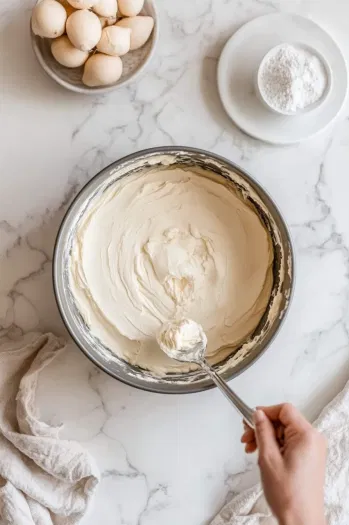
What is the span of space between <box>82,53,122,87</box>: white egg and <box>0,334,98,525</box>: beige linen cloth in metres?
0.41

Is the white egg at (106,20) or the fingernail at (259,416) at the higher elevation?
the white egg at (106,20)

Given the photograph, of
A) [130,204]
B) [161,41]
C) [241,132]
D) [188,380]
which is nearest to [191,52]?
[161,41]

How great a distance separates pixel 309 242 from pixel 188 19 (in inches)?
16.8

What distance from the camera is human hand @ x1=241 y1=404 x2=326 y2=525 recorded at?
Answer: 0.81 metres

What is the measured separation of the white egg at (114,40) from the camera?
1028 mm

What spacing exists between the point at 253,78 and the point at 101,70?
26 cm

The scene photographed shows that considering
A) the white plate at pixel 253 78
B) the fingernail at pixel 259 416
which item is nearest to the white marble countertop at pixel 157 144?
the white plate at pixel 253 78

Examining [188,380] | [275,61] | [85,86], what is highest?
[275,61]

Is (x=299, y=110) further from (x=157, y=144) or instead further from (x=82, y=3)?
(x=82, y=3)

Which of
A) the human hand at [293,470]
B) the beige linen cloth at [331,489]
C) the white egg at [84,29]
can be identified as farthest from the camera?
the beige linen cloth at [331,489]

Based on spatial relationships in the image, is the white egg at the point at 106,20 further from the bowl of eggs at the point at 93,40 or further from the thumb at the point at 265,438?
the thumb at the point at 265,438

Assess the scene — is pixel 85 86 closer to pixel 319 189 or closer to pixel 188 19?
pixel 188 19

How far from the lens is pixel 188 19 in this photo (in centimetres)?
113

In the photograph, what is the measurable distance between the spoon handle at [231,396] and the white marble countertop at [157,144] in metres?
0.12
